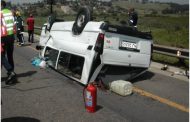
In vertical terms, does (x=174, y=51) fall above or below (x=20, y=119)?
below

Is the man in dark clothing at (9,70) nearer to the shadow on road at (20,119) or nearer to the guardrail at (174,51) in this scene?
the shadow on road at (20,119)

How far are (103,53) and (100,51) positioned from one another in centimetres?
7

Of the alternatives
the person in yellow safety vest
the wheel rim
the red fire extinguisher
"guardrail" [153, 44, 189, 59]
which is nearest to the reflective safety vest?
the person in yellow safety vest

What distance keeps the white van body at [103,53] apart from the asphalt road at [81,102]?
35cm

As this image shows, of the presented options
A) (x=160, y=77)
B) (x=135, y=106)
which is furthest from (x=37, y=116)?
(x=160, y=77)

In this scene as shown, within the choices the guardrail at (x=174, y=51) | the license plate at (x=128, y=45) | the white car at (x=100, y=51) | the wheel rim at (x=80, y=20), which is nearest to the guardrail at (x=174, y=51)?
the guardrail at (x=174, y=51)

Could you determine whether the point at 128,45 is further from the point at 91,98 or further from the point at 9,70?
the point at 9,70

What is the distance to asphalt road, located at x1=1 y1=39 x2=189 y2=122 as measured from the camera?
4.91 m

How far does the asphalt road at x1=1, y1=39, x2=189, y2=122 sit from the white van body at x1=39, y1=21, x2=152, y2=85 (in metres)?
0.35

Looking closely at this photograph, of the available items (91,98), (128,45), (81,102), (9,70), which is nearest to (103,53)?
(128,45)

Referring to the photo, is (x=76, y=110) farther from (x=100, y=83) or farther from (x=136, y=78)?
(x=136, y=78)

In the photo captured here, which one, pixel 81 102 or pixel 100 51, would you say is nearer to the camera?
pixel 81 102

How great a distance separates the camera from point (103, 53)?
6477 mm

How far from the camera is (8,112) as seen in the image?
16.7ft
